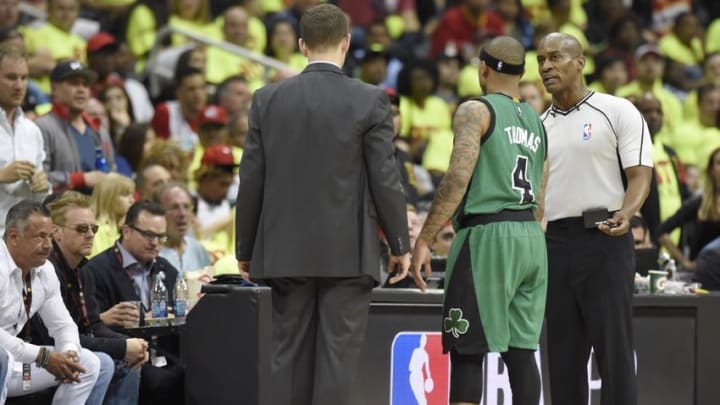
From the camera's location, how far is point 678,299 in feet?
28.1

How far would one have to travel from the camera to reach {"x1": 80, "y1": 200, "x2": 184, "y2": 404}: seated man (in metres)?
8.12

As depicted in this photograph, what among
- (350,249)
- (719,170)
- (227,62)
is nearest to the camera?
(350,249)

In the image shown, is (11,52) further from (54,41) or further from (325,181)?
(54,41)

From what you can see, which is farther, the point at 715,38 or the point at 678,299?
the point at 715,38

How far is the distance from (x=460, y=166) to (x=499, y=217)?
13.3 inches

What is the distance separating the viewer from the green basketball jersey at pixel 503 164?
6.84 meters

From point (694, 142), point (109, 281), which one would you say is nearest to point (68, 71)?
point (109, 281)

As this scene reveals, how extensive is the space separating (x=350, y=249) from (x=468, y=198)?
80cm

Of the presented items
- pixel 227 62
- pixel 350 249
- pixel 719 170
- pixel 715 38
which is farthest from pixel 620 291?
pixel 715 38

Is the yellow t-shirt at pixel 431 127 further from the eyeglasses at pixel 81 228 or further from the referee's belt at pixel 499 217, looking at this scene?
the referee's belt at pixel 499 217

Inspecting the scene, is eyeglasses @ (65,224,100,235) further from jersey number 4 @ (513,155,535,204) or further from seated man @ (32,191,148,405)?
jersey number 4 @ (513,155,535,204)

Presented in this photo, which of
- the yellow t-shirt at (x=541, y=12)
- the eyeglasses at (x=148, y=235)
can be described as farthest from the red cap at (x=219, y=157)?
the yellow t-shirt at (x=541, y=12)

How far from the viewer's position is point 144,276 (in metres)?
8.68

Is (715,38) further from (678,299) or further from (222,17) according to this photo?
(678,299)
